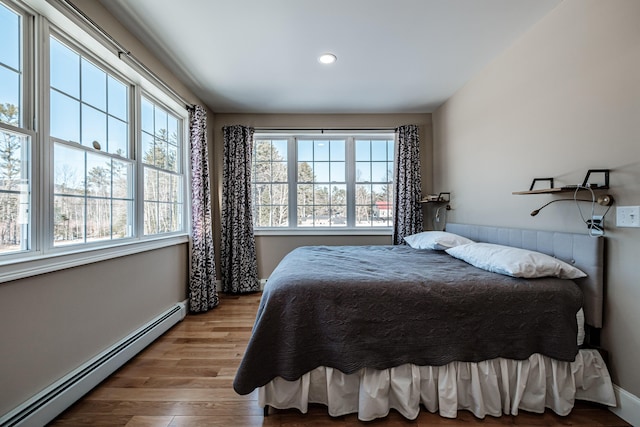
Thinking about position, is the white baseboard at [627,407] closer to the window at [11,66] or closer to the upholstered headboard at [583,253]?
the upholstered headboard at [583,253]

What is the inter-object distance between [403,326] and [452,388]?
1.39ft

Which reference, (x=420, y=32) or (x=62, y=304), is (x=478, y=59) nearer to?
(x=420, y=32)

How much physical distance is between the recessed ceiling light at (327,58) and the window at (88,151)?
5.48 ft

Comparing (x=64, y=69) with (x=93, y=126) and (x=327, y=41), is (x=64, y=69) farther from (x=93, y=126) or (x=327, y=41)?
(x=327, y=41)

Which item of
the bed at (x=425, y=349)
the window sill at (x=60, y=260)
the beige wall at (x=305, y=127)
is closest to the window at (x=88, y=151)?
the window sill at (x=60, y=260)

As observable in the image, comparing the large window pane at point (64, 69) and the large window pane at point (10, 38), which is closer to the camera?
the large window pane at point (10, 38)

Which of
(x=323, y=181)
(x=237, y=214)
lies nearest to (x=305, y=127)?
(x=323, y=181)

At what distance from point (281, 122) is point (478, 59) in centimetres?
240

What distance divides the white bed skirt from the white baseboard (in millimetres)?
43

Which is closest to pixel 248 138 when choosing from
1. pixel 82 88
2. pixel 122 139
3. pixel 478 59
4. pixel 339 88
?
pixel 339 88

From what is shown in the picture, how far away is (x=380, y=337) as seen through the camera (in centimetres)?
145

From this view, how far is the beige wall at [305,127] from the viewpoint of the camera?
12.5 feet

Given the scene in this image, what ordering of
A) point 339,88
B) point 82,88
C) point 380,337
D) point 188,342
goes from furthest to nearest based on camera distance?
point 339,88, point 188,342, point 82,88, point 380,337

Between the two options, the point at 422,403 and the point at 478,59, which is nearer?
the point at 422,403
